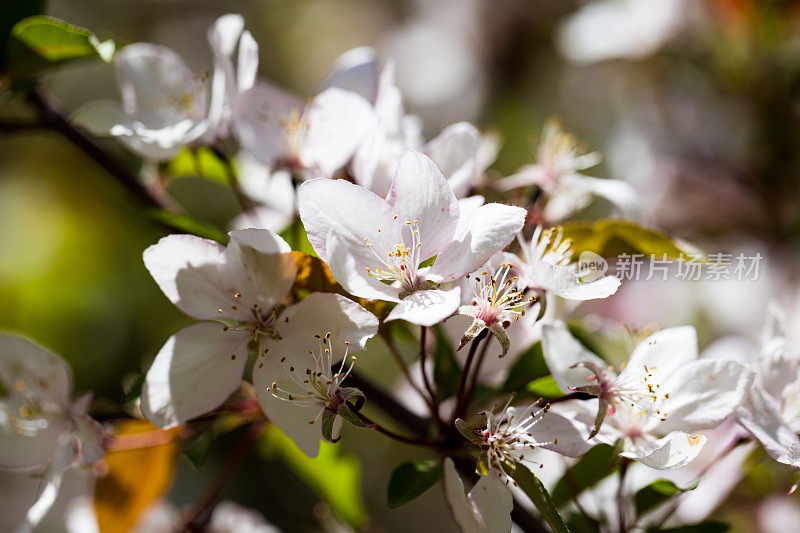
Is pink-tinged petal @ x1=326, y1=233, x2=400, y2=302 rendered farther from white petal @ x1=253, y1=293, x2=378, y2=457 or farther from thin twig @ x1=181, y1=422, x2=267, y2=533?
thin twig @ x1=181, y1=422, x2=267, y2=533

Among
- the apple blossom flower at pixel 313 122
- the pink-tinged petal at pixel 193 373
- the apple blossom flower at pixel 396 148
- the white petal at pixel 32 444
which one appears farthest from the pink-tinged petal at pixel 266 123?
the white petal at pixel 32 444

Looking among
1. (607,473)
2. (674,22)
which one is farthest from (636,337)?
(674,22)

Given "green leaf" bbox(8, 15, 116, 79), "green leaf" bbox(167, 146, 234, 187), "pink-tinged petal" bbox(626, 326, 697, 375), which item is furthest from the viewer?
"green leaf" bbox(167, 146, 234, 187)

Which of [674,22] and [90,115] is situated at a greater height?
[90,115]

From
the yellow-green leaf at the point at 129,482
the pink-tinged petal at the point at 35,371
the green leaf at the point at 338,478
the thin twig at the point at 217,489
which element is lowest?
the green leaf at the point at 338,478

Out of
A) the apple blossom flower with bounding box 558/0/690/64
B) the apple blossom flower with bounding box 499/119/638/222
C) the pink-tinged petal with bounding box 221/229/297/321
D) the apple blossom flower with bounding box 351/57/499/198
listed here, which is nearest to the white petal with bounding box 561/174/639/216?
the apple blossom flower with bounding box 499/119/638/222

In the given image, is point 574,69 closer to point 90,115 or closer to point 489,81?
point 489,81

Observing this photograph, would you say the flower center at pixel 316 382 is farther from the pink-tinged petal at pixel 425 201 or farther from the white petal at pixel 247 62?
the white petal at pixel 247 62
